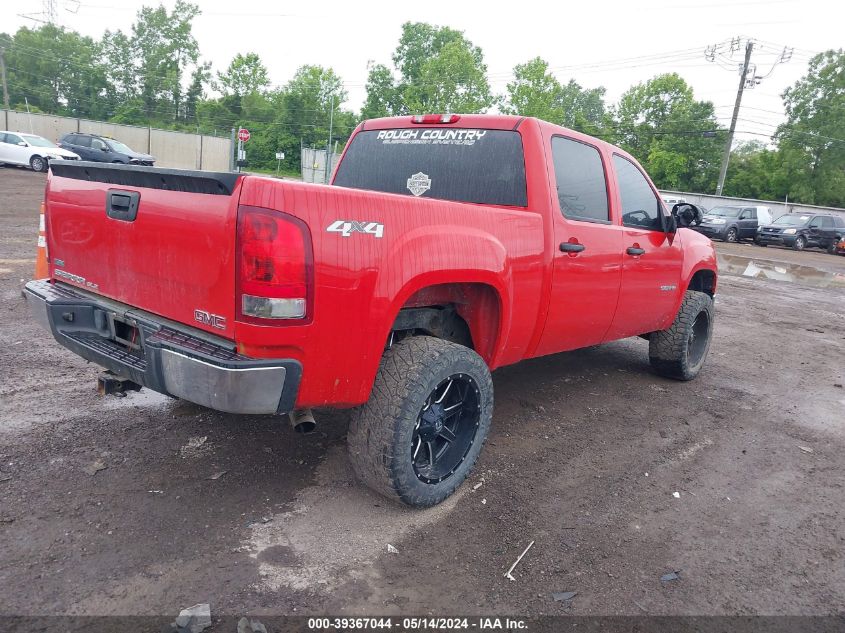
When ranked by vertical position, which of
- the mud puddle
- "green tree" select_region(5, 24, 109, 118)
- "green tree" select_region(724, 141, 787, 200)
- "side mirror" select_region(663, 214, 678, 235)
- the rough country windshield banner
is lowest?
the mud puddle

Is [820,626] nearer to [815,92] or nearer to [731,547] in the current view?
[731,547]

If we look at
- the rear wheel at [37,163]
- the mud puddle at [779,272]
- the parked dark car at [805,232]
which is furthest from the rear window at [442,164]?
the parked dark car at [805,232]

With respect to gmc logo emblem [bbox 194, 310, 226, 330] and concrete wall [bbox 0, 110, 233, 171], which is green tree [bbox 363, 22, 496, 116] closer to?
concrete wall [bbox 0, 110, 233, 171]

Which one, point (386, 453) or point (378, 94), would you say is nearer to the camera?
point (386, 453)

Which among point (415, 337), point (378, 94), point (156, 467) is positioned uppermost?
point (378, 94)

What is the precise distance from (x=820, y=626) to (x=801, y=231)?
88.1 ft

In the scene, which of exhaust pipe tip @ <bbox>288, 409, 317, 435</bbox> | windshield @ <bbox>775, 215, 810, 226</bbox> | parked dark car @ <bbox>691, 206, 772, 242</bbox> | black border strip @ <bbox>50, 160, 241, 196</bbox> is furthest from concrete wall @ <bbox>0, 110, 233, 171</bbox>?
exhaust pipe tip @ <bbox>288, 409, 317, 435</bbox>

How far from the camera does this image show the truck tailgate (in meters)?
2.32

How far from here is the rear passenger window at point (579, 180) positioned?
375 centimetres

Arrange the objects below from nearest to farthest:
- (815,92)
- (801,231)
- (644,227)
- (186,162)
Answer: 1. (644,227)
2. (801,231)
3. (186,162)
4. (815,92)

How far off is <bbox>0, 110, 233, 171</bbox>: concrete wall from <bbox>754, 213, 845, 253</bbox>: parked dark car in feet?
100.0

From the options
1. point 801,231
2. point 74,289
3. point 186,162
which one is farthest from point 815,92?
point 74,289

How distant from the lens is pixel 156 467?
3.20 m

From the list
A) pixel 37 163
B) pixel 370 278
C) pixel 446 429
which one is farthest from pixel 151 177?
pixel 37 163
